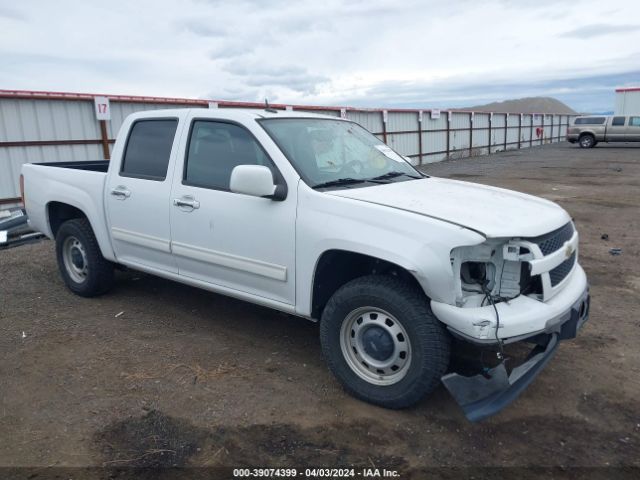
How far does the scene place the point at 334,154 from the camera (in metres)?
4.19

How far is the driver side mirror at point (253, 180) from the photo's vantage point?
3529 millimetres

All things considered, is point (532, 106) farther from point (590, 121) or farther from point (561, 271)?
point (561, 271)

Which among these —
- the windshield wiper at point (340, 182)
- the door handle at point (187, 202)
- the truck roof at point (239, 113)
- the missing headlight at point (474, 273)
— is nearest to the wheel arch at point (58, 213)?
the door handle at point (187, 202)

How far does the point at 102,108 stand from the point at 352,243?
36.9 feet

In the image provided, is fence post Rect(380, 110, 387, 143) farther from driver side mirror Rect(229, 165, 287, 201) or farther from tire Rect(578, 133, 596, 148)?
driver side mirror Rect(229, 165, 287, 201)

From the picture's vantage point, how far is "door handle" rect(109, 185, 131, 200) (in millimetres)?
4754

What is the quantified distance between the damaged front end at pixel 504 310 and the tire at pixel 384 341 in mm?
128

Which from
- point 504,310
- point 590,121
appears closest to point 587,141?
point 590,121

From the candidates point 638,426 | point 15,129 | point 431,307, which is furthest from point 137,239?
point 15,129

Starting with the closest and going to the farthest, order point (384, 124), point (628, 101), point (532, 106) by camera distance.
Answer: point (384, 124) → point (628, 101) → point (532, 106)

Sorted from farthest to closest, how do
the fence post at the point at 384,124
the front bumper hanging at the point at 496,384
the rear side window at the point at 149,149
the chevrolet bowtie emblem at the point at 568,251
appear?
1. the fence post at the point at 384,124
2. the rear side window at the point at 149,149
3. the chevrolet bowtie emblem at the point at 568,251
4. the front bumper hanging at the point at 496,384

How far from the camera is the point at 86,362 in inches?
163

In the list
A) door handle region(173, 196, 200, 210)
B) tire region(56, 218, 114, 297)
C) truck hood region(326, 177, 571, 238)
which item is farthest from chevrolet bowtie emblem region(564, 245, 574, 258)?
tire region(56, 218, 114, 297)

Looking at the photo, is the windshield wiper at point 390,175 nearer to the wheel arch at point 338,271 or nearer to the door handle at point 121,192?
the wheel arch at point 338,271
